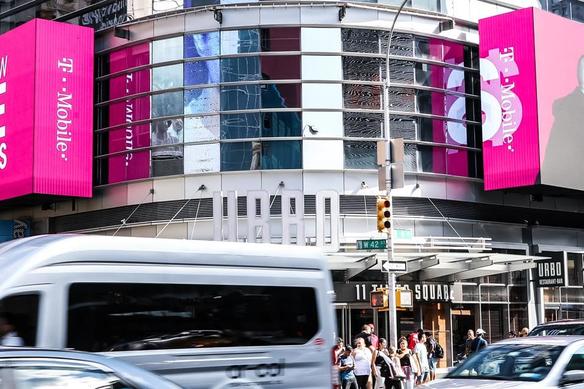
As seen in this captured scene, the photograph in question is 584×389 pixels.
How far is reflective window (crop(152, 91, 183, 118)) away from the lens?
33.8m

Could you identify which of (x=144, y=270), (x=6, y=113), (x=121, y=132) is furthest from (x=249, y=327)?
(x=6, y=113)

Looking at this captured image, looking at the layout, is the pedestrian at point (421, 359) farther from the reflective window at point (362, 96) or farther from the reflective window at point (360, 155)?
the reflective window at point (362, 96)

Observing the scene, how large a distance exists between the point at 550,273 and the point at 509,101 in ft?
23.7

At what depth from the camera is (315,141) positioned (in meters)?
32.8

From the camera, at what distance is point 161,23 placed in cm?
3475

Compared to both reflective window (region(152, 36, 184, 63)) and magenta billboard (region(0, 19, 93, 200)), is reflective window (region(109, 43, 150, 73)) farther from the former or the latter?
magenta billboard (region(0, 19, 93, 200))

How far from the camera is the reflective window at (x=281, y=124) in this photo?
32719mm

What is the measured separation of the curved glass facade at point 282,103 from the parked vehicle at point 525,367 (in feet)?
68.7

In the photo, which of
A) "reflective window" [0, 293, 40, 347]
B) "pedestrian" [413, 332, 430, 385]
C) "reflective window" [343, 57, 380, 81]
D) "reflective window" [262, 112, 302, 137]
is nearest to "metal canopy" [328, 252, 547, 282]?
"reflective window" [262, 112, 302, 137]

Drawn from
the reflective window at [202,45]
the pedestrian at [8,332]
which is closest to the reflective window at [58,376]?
the pedestrian at [8,332]

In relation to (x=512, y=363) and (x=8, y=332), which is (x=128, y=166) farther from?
(x=8, y=332)

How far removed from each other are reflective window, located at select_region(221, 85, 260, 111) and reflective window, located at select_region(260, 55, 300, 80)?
69 centimetres

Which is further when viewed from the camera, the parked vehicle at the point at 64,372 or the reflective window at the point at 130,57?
the reflective window at the point at 130,57

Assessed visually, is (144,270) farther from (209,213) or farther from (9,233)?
(9,233)
